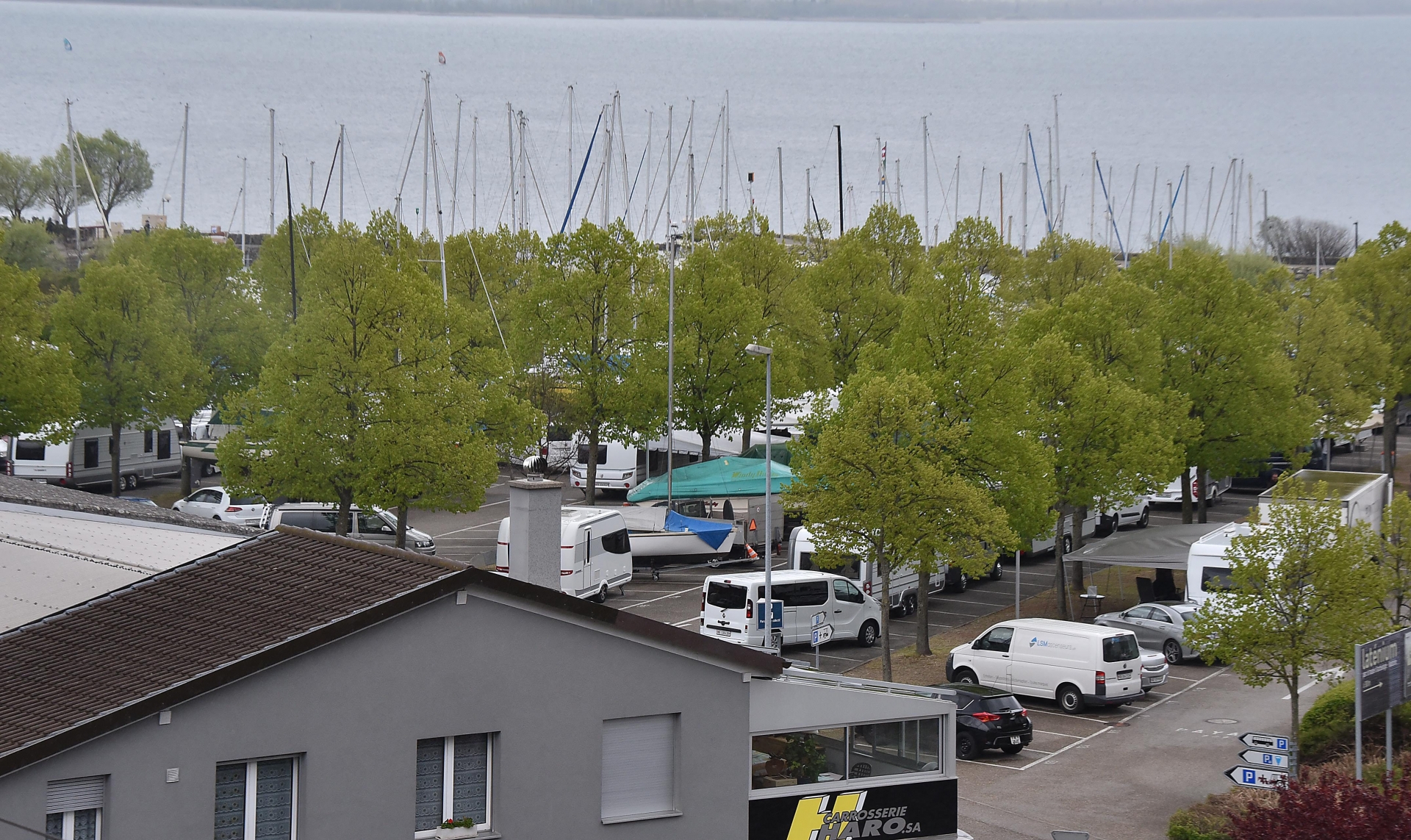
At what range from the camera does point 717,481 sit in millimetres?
41906

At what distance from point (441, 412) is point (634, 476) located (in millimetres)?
15264

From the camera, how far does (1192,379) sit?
40312 millimetres

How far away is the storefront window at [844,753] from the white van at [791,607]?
1371cm

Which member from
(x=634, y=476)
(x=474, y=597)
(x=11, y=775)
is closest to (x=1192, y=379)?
(x=634, y=476)

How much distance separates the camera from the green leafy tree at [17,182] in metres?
104

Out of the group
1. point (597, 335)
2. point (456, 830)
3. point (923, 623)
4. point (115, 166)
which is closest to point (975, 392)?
point (923, 623)

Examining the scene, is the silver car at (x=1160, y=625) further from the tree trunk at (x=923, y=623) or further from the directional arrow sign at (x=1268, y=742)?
the directional arrow sign at (x=1268, y=742)

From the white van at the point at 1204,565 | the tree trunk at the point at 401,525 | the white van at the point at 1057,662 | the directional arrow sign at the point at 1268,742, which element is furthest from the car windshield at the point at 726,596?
the directional arrow sign at the point at 1268,742

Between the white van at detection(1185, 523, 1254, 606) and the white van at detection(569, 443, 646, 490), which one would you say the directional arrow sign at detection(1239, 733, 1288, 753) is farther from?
the white van at detection(569, 443, 646, 490)

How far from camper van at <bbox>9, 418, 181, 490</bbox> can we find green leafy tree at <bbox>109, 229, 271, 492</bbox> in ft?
4.74

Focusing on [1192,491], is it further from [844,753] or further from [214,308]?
[844,753]

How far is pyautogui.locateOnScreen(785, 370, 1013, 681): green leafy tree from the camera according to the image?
27969 mm

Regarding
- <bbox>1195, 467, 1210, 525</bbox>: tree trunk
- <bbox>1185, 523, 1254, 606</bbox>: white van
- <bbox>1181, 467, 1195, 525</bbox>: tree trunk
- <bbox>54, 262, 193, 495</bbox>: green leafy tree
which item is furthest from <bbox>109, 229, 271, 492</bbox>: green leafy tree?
<bbox>1185, 523, 1254, 606</bbox>: white van

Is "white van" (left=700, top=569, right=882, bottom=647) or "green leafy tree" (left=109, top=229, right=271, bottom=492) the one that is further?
"green leafy tree" (left=109, top=229, right=271, bottom=492)
